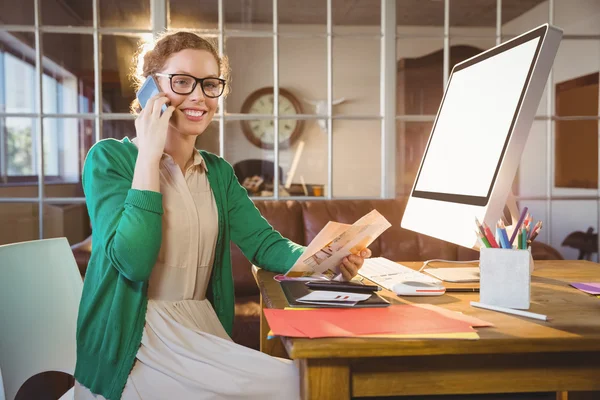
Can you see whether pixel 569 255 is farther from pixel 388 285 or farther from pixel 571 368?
pixel 571 368

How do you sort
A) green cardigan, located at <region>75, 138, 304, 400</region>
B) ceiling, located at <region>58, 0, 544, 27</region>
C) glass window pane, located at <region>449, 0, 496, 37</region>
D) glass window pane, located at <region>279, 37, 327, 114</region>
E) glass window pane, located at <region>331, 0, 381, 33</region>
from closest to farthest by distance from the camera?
1. green cardigan, located at <region>75, 138, 304, 400</region>
2. ceiling, located at <region>58, 0, 544, 27</region>
3. glass window pane, located at <region>331, 0, 381, 33</region>
4. glass window pane, located at <region>449, 0, 496, 37</region>
5. glass window pane, located at <region>279, 37, 327, 114</region>

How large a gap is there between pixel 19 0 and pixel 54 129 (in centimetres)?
78

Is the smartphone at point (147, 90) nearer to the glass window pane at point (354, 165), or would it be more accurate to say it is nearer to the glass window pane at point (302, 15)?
the glass window pane at point (302, 15)

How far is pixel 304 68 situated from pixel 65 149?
1.76 meters

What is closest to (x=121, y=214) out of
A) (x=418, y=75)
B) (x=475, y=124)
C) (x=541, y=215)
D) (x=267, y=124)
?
(x=475, y=124)

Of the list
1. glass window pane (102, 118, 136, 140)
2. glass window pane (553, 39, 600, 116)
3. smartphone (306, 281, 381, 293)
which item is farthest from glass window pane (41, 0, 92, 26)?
glass window pane (553, 39, 600, 116)

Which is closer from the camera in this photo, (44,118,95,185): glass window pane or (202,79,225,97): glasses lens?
(202,79,225,97): glasses lens

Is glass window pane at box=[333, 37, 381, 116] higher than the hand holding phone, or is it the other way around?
glass window pane at box=[333, 37, 381, 116]

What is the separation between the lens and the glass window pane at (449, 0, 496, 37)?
12.6ft

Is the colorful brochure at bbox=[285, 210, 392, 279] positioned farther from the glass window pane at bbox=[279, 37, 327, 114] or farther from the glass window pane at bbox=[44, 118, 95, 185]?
the glass window pane at bbox=[279, 37, 327, 114]

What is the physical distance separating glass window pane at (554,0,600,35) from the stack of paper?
323cm

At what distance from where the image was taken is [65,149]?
3527 mm

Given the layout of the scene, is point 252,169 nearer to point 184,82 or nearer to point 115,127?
point 115,127

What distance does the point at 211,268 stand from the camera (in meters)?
1.48
